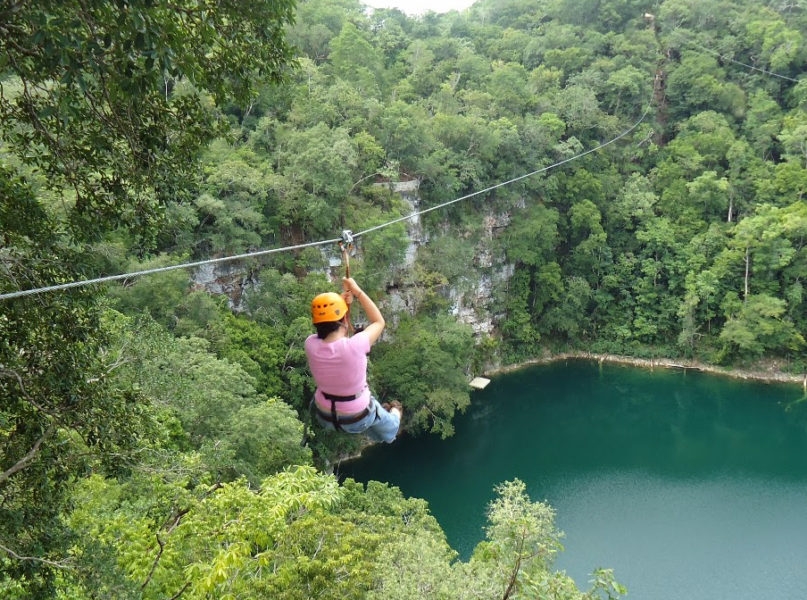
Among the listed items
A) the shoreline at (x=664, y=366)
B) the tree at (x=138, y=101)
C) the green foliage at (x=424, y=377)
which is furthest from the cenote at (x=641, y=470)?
the tree at (x=138, y=101)

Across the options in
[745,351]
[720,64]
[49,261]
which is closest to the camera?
[49,261]

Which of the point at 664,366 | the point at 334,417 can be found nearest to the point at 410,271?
the point at 664,366

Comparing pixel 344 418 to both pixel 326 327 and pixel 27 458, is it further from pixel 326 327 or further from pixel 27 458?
pixel 27 458

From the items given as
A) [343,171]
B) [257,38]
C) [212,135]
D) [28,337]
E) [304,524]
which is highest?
[257,38]

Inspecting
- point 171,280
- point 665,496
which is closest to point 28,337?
point 171,280

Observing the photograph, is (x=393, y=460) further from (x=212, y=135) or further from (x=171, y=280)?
(x=212, y=135)

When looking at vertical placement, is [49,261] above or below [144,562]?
above

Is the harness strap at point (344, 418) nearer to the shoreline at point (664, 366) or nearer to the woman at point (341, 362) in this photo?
the woman at point (341, 362)
